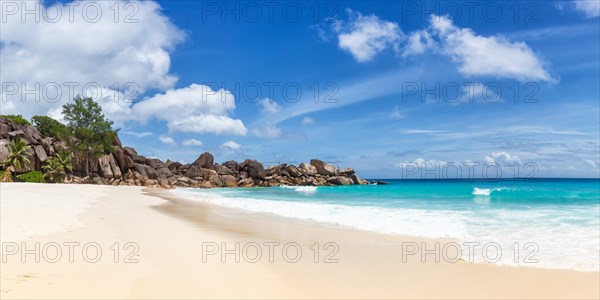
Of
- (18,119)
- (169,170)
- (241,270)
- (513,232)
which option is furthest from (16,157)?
(513,232)

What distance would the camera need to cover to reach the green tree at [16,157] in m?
61.4

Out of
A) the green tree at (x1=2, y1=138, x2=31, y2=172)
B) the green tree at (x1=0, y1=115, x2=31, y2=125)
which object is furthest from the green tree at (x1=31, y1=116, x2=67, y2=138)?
the green tree at (x1=2, y1=138, x2=31, y2=172)

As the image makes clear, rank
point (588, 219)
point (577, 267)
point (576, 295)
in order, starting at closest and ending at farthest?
point (576, 295)
point (577, 267)
point (588, 219)

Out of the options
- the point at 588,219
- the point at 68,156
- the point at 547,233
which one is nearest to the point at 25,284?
the point at 547,233

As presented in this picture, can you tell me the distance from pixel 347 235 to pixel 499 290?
647 centimetres

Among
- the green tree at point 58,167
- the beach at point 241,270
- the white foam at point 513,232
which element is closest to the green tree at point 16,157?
the green tree at point 58,167

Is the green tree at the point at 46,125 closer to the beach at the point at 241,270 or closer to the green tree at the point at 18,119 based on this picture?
the green tree at the point at 18,119

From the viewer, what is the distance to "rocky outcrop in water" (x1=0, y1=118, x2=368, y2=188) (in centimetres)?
6892

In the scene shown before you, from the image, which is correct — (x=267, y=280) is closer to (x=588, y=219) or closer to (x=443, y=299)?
(x=443, y=299)

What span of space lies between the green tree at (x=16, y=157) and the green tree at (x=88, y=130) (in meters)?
9.88

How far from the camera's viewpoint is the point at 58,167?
66688 millimetres

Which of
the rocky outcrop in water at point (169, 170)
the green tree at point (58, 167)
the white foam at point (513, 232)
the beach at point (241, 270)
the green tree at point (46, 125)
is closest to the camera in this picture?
the beach at point (241, 270)

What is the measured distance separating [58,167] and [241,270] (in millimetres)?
70160

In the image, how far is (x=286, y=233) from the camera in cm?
1354
